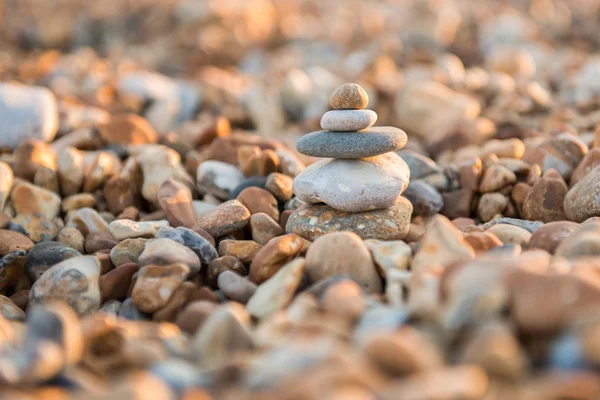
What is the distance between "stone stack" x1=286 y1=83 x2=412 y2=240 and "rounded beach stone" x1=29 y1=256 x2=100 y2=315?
3.24ft

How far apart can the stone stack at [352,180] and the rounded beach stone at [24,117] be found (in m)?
2.23

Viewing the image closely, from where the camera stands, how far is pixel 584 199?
3.11 metres

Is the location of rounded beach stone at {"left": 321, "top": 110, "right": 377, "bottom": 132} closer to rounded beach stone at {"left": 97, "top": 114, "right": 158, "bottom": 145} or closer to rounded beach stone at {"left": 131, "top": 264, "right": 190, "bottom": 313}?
Result: rounded beach stone at {"left": 131, "top": 264, "right": 190, "bottom": 313}

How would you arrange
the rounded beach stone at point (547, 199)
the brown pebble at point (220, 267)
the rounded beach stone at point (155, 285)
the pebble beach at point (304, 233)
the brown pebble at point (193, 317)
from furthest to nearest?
the rounded beach stone at point (547, 199)
the brown pebble at point (220, 267)
the rounded beach stone at point (155, 285)
the brown pebble at point (193, 317)
the pebble beach at point (304, 233)

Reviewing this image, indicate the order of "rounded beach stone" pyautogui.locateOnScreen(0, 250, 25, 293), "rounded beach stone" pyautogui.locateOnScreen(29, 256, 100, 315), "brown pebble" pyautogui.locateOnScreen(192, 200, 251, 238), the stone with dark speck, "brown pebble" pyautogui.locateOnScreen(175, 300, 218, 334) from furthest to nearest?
"brown pebble" pyautogui.locateOnScreen(192, 200, 251, 238), "rounded beach stone" pyautogui.locateOnScreen(0, 250, 25, 293), the stone with dark speck, "rounded beach stone" pyautogui.locateOnScreen(29, 256, 100, 315), "brown pebble" pyautogui.locateOnScreen(175, 300, 218, 334)

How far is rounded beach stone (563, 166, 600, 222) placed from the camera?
3.05 metres

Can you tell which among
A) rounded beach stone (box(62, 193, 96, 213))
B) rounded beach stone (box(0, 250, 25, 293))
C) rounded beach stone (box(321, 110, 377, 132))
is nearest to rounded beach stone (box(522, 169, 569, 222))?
rounded beach stone (box(321, 110, 377, 132))

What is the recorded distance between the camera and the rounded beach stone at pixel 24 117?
14.5ft

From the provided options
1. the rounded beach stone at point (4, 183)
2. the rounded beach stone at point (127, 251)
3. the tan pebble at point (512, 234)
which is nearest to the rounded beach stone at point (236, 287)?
the rounded beach stone at point (127, 251)

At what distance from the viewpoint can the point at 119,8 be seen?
1006cm

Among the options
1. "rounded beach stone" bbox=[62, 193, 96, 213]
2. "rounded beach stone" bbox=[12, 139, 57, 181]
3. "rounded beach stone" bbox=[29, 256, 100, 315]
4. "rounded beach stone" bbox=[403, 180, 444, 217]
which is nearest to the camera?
"rounded beach stone" bbox=[29, 256, 100, 315]

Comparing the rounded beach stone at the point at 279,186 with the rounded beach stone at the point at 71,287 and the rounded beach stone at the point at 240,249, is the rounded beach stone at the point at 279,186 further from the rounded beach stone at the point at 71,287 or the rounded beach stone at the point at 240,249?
the rounded beach stone at the point at 71,287

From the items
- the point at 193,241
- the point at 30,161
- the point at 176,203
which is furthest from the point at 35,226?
the point at 193,241

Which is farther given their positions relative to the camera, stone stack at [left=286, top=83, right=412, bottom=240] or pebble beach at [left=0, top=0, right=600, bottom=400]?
stone stack at [left=286, top=83, right=412, bottom=240]
